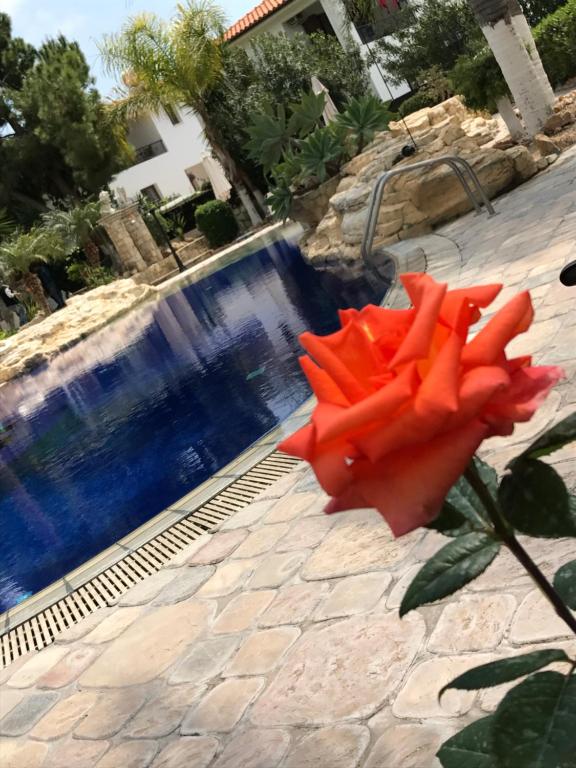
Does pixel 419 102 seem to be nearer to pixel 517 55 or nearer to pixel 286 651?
pixel 517 55

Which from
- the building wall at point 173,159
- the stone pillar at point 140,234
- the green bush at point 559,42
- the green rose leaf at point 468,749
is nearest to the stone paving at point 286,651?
the green rose leaf at point 468,749

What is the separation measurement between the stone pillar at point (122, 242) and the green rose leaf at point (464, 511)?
28.9 m

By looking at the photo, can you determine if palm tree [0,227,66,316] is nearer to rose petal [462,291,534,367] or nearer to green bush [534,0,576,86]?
green bush [534,0,576,86]

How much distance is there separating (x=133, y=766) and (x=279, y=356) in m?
7.52

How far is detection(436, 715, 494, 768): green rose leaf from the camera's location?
0.93 m

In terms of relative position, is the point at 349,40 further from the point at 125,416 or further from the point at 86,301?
the point at 125,416

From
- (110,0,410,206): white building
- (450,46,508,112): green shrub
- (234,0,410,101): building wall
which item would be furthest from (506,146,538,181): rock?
(110,0,410,206): white building

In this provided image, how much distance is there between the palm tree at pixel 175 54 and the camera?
26.8 m

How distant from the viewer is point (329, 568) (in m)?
3.40

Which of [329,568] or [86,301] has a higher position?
[86,301]

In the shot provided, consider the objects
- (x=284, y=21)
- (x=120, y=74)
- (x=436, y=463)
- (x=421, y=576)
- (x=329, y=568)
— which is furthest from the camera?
(x=284, y=21)

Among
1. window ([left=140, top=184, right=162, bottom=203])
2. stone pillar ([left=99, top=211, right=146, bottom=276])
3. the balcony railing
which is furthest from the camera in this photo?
the balcony railing

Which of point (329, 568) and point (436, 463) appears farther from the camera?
point (329, 568)

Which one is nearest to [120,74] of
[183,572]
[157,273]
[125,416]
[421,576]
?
[157,273]
